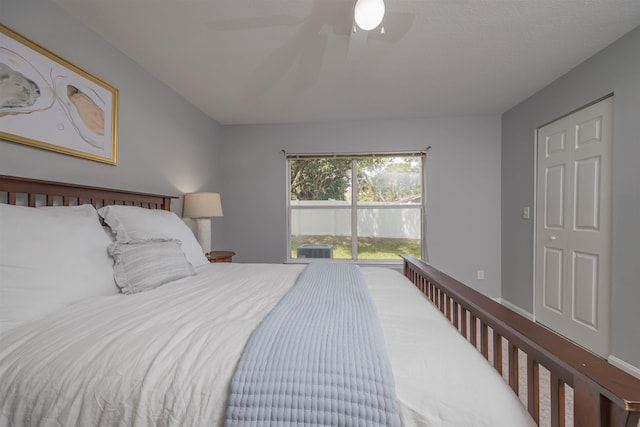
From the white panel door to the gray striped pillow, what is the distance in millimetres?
3056

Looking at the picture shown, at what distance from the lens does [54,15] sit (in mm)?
1557

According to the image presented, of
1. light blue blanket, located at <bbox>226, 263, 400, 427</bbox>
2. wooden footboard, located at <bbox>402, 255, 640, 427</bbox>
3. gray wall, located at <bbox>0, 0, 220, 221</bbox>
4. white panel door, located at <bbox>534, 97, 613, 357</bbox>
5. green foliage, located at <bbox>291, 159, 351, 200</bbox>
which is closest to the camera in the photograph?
wooden footboard, located at <bbox>402, 255, 640, 427</bbox>

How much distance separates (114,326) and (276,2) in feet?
5.94

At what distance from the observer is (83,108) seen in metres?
1.71

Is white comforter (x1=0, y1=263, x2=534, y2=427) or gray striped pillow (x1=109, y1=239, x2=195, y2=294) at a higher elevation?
gray striped pillow (x1=109, y1=239, x2=195, y2=294)

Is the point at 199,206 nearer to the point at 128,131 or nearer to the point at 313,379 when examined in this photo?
the point at 128,131

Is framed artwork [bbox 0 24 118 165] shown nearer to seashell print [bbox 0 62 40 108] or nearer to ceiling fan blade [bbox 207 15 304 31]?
seashell print [bbox 0 62 40 108]

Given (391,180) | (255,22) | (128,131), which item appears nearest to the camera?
(255,22)

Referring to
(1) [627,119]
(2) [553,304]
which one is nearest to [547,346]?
(1) [627,119]

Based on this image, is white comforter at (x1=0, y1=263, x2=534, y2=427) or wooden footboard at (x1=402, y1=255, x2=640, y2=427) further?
white comforter at (x1=0, y1=263, x2=534, y2=427)

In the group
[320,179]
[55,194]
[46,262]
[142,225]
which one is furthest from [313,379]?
[320,179]

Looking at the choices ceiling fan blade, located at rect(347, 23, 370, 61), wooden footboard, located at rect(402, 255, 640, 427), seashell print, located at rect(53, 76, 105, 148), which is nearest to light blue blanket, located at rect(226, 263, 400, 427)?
wooden footboard, located at rect(402, 255, 640, 427)

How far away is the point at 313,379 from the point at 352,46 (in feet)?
5.54

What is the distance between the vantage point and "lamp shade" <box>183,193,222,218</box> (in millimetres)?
2678
